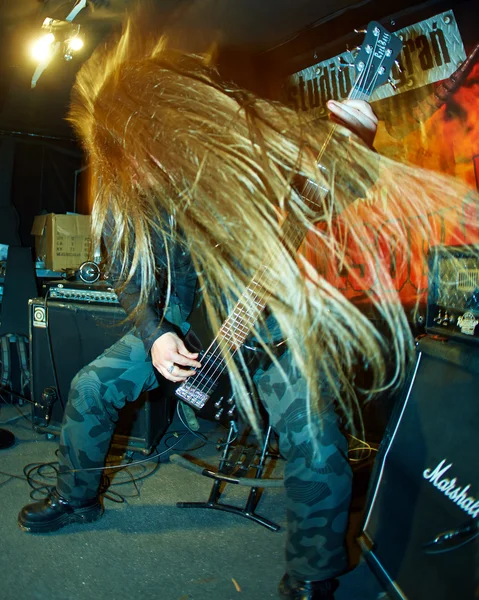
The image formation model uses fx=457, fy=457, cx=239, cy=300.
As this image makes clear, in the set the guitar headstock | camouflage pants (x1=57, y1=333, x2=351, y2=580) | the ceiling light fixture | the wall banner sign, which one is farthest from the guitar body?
the ceiling light fixture

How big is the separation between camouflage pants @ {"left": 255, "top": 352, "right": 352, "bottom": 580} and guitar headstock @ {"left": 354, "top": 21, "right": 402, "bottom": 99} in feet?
2.69

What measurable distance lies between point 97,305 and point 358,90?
1.55m

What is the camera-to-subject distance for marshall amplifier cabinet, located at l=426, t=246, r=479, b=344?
1113mm

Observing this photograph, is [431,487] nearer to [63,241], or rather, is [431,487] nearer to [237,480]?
[237,480]

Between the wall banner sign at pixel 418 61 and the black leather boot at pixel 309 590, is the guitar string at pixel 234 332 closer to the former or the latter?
the black leather boot at pixel 309 590

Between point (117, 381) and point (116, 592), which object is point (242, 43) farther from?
point (116, 592)

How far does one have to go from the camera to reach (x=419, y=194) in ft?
3.34

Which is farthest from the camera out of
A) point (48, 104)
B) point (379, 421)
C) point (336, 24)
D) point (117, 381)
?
point (48, 104)

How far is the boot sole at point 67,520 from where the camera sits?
4.98ft

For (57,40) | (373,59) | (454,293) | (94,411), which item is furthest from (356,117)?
(57,40)

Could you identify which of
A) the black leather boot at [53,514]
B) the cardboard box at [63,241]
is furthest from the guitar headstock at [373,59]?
the cardboard box at [63,241]

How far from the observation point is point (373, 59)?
130cm

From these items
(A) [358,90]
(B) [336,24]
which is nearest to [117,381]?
(A) [358,90]

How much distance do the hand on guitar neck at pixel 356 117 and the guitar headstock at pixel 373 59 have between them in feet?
0.50
